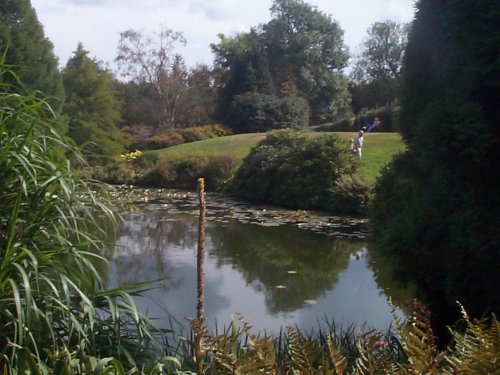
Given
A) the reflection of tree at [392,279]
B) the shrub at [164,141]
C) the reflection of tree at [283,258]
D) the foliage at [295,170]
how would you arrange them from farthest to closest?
1. the shrub at [164,141]
2. the foliage at [295,170]
3. the reflection of tree at [283,258]
4. the reflection of tree at [392,279]

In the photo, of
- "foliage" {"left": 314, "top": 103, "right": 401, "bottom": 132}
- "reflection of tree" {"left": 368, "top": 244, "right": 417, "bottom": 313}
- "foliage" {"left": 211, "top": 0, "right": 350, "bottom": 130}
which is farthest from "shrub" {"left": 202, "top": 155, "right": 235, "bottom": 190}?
"foliage" {"left": 211, "top": 0, "right": 350, "bottom": 130}

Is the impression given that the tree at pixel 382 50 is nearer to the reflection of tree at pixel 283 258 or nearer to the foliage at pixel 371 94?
the foliage at pixel 371 94

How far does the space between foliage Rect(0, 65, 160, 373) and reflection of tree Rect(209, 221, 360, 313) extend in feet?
15.7

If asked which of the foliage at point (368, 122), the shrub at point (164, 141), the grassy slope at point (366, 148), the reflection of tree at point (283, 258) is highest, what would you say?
the foliage at point (368, 122)

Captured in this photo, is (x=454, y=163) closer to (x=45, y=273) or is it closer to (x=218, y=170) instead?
(x=45, y=273)

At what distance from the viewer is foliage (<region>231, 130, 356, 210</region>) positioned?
19781 mm

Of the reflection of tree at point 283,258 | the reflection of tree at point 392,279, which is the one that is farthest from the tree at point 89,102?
the reflection of tree at point 392,279

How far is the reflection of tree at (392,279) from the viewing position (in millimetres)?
6020

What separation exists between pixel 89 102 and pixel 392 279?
23692 mm

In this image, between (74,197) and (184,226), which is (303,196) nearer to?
(184,226)

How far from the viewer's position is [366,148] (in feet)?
86.3

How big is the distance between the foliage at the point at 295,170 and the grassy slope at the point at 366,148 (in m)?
1.03

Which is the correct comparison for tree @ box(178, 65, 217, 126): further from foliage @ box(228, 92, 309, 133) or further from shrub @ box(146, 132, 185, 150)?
shrub @ box(146, 132, 185, 150)

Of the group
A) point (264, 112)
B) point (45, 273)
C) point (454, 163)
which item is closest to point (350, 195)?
point (454, 163)
